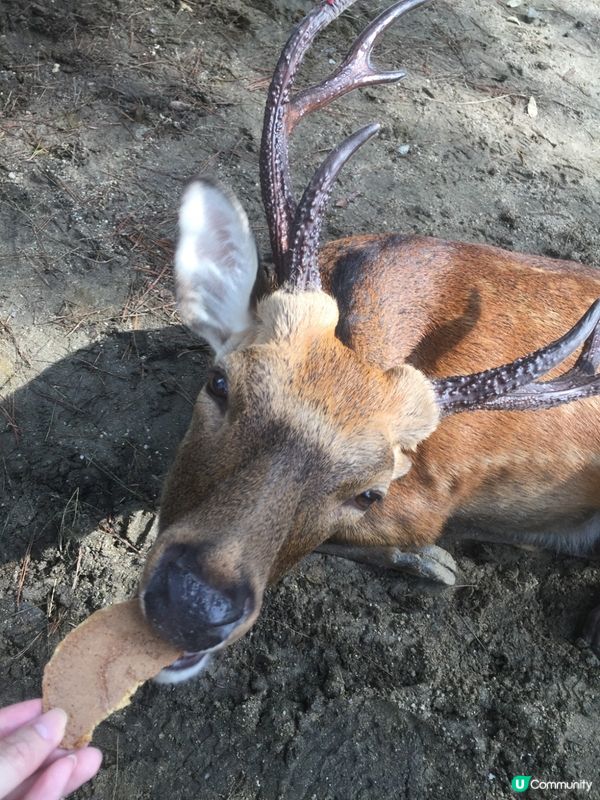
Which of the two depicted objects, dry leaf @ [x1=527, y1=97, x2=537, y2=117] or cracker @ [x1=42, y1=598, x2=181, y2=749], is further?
dry leaf @ [x1=527, y1=97, x2=537, y2=117]

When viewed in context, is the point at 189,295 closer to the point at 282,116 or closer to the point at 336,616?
the point at 282,116

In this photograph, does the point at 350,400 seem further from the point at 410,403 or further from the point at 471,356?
the point at 471,356

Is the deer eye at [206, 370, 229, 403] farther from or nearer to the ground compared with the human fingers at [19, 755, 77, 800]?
farther from the ground

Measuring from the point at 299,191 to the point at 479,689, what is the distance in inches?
130

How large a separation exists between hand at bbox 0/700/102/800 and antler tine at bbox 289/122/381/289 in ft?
5.37

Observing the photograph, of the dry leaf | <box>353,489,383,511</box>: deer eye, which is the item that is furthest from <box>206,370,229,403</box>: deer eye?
the dry leaf

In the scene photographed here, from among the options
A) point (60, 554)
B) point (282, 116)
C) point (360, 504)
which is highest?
point (282, 116)

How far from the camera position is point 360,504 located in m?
2.64

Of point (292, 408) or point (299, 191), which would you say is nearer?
point (292, 408)

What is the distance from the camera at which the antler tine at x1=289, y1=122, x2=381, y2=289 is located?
2.54 metres

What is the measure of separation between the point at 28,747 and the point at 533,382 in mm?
2054

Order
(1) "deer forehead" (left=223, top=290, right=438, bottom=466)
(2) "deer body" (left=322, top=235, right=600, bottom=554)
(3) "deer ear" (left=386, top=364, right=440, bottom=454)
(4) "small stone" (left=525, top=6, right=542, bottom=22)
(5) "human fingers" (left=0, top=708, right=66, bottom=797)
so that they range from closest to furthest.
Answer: (5) "human fingers" (left=0, top=708, right=66, bottom=797)
(1) "deer forehead" (left=223, top=290, right=438, bottom=466)
(3) "deer ear" (left=386, top=364, right=440, bottom=454)
(2) "deer body" (left=322, top=235, right=600, bottom=554)
(4) "small stone" (left=525, top=6, right=542, bottom=22)

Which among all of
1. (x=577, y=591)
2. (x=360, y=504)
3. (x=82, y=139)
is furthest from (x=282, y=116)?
(x=577, y=591)

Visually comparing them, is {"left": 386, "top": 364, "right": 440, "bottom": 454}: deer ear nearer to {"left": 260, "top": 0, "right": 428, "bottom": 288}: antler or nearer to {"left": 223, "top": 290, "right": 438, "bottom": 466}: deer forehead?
{"left": 223, "top": 290, "right": 438, "bottom": 466}: deer forehead
